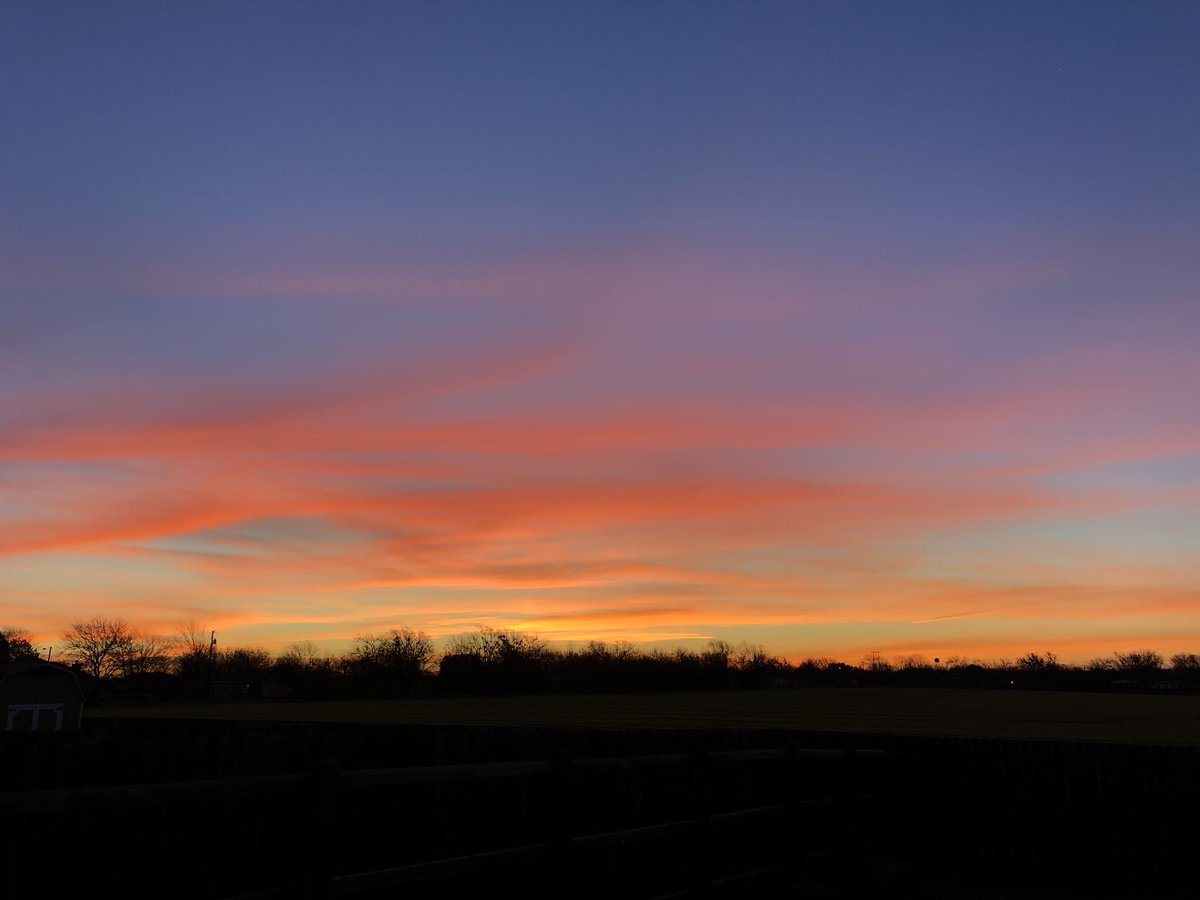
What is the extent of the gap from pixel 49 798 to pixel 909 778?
1207 centimetres

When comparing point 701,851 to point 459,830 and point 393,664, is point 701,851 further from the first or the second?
point 393,664

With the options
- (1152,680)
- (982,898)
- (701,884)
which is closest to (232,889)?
(701,884)

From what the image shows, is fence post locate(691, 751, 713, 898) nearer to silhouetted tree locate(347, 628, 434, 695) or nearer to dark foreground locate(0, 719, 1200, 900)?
dark foreground locate(0, 719, 1200, 900)

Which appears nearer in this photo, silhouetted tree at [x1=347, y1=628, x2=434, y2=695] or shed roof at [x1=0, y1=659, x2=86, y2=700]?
shed roof at [x1=0, y1=659, x2=86, y2=700]

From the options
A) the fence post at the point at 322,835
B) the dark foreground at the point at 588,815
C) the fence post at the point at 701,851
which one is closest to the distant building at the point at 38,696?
the dark foreground at the point at 588,815

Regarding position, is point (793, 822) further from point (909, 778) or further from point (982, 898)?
point (909, 778)

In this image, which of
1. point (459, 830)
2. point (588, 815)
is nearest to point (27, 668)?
point (588, 815)

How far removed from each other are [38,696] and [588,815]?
97.9 feet

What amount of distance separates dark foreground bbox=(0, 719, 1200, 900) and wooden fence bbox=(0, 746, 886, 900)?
0.05 ft

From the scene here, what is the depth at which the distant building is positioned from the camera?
30.9 metres

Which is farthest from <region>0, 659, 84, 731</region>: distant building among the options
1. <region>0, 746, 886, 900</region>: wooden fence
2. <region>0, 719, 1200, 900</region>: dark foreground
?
<region>0, 746, 886, 900</region>: wooden fence

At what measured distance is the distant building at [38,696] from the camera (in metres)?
30.9

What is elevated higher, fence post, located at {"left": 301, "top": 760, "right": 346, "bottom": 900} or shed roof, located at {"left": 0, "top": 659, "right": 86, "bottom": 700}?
shed roof, located at {"left": 0, "top": 659, "right": 86, "bottom": 700}

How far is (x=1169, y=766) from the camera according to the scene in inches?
507
